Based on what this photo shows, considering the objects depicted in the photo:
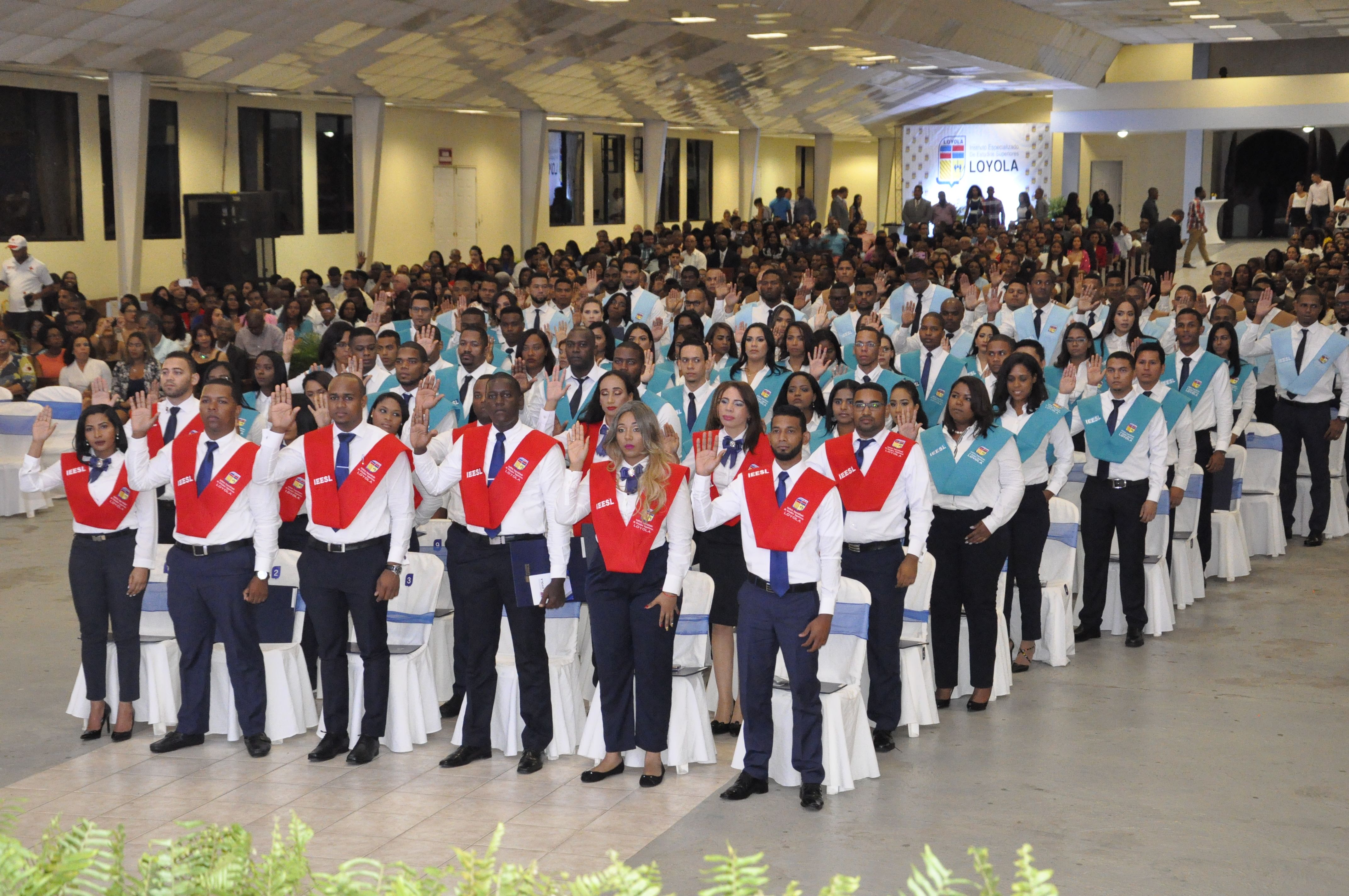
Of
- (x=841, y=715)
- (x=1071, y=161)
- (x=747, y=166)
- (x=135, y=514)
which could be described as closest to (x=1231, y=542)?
(x=841, y=715)

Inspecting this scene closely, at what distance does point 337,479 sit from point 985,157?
2932 centimetres

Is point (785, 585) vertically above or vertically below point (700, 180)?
below

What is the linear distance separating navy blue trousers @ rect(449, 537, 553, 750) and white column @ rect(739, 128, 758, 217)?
28.5m

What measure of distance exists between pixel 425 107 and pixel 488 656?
20.7 m

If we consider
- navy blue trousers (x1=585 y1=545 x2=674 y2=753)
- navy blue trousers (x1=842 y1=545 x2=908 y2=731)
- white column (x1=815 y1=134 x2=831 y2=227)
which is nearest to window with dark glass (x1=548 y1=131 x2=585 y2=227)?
white column (x1=815 y1=134 x2=831 y2=227)

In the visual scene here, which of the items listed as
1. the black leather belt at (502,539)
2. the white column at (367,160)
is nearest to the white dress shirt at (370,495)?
the black leather belt at (502,539)

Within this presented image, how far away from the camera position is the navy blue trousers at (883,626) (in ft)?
22.7

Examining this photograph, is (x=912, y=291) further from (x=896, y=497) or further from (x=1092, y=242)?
(x=1092, y=242)

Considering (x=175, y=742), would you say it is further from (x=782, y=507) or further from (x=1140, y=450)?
(x=1140, y=450)

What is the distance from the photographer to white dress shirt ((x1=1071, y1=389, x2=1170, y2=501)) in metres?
8.55

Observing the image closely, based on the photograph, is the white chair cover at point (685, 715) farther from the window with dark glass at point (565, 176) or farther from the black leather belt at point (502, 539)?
the window with dark glass at point (565, 176)

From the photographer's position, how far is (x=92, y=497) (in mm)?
7000

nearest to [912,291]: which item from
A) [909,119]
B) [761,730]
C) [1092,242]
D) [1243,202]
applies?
[761,730]

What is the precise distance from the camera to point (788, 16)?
68.2 ft
